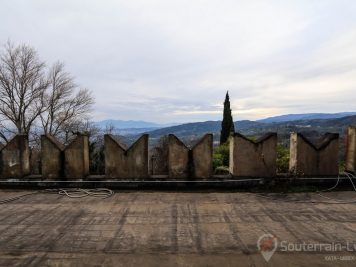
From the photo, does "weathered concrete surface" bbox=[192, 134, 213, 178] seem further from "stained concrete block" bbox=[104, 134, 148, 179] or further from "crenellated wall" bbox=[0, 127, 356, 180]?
"stained concrete block" bbox=[104, 134, 148, 179]

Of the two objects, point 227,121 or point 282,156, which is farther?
point 227,121

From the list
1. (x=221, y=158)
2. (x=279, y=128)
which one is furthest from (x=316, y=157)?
(x=279, y=128)

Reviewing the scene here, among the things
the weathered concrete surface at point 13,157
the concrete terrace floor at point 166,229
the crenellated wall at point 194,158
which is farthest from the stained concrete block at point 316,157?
the weathered concrete surface at point 13,157

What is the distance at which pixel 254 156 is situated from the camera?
21.3 ft

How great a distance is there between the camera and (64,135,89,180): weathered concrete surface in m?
6.51

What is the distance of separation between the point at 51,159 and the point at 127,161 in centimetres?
134

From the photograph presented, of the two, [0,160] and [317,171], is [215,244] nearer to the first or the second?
[317,171]

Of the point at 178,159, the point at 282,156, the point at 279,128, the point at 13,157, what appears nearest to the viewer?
the point at 178,159

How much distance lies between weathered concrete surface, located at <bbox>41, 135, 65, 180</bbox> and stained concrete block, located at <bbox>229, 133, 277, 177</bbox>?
3.00 metres

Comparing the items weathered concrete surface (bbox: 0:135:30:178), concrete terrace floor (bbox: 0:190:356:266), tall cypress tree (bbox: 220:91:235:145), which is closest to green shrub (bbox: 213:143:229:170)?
concrete terrace floor (bbox: 0:190:356:266)

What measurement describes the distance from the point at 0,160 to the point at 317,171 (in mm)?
5597

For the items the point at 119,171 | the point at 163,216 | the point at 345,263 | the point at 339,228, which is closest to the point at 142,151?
the point at 119,171

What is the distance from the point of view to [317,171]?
655 cm

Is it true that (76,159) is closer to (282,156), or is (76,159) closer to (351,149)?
(351,149)
